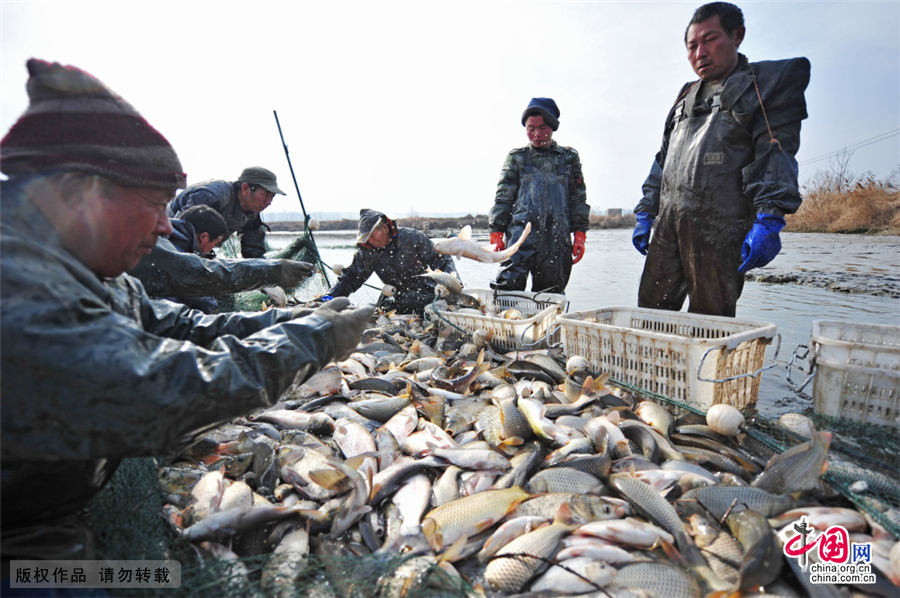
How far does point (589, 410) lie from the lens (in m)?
3.21

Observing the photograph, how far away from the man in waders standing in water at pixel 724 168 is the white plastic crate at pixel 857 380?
0.96 metres

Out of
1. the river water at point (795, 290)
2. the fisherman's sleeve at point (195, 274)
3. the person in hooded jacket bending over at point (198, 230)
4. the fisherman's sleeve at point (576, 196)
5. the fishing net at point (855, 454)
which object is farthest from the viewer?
the fisherman's sleeve at point (576, 196)

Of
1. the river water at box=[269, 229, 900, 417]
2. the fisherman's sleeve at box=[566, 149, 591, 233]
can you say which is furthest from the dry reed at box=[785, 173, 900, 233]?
the fisherman's sleeve at box=[566, 149, 591, 233]

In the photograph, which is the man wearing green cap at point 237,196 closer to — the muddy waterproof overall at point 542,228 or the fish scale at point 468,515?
the muddy waterproof overall at point 542,228

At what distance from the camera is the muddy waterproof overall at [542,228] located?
5992 millimetres

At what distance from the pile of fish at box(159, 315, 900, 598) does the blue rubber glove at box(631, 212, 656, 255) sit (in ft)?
6.88

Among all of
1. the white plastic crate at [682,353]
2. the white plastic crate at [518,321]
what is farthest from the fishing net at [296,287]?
the white plastic crate at [682,353]

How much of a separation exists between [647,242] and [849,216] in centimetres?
2776

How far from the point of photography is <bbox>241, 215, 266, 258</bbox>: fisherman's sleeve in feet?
24.3

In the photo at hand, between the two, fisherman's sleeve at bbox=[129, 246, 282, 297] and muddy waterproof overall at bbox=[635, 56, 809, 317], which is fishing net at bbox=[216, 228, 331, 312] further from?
muddy waterproof overall at bbox=[635, 56, 809, 317]

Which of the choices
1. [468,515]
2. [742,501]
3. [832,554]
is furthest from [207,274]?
[832,554]

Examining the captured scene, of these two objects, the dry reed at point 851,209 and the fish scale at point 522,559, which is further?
the dry reed at point 851,209

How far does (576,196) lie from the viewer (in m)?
6.27

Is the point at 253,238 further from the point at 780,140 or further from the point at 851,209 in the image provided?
the point at 851,209
